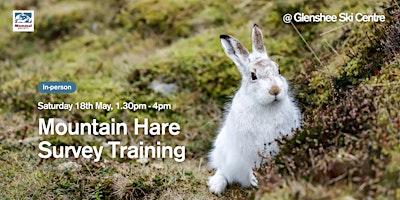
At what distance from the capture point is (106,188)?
19.8ft

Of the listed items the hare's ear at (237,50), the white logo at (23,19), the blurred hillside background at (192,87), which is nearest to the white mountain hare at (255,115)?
the hare's ear at (237,50)

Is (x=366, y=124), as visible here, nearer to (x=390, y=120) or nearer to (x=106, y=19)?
(x=390, y=120)

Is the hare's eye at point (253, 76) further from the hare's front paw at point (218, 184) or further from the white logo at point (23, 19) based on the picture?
the white logo at point (23, 19)

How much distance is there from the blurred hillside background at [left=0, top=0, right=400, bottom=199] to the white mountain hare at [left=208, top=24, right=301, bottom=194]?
238mm

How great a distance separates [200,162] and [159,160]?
51 centimetres

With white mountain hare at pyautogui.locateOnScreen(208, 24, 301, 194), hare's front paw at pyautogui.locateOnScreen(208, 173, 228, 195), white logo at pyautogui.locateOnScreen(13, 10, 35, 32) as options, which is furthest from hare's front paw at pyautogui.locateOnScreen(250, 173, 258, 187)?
white logo at pyautogui.locateOnScreen(13, 10, 35, 32)

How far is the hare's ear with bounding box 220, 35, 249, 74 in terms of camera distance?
5988mm

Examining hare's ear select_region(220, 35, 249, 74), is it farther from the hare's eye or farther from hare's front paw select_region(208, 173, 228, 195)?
hare's front paw select_region(208, 173, 228, 195)

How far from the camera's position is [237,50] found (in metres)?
6.00

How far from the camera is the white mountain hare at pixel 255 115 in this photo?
5.59 meters

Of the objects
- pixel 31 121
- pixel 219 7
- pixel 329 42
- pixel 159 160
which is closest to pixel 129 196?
pixel 159 160

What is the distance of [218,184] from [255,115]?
0.93m

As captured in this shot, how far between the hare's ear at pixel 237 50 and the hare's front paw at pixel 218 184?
1159mm

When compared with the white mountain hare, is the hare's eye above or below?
above
